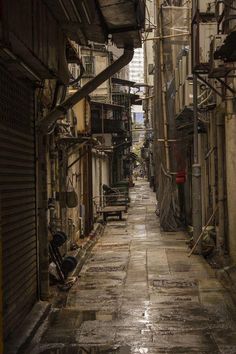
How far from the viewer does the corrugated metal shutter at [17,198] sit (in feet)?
22.5

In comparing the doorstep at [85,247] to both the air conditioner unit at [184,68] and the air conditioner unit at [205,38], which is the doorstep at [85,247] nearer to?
the air conditioner unit at [205,38]

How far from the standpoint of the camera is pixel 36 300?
8969mm

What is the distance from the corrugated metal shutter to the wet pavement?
602mm

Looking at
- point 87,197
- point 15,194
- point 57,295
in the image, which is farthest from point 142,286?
point 87,197

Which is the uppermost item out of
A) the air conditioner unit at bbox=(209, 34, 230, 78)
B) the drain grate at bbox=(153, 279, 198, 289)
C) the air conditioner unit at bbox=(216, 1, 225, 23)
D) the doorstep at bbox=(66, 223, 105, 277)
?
the air conditioner unit at bbox=(216, 1, 225, 23)

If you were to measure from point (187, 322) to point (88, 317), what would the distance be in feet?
5.11

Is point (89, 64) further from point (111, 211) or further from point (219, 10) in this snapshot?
point (219, 10)

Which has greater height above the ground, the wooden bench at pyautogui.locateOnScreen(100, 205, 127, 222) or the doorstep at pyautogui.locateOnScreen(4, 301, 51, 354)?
the wooden bench at pyautogui.locateOnScreen(100, 205, 127, 222)

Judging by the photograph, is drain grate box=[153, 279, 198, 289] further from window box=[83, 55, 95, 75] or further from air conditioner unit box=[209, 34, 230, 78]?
window box=[83, 55, 95, 75]

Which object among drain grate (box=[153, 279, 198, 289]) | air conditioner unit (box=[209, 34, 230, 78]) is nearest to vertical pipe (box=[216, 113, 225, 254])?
drain grate (box=[153, 279, 198, 289])

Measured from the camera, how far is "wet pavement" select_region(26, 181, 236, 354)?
6969 mm

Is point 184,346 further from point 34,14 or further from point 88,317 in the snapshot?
point 34,14

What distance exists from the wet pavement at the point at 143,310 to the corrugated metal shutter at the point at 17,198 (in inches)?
23.7

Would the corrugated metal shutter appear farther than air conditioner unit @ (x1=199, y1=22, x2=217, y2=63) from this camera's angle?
No
